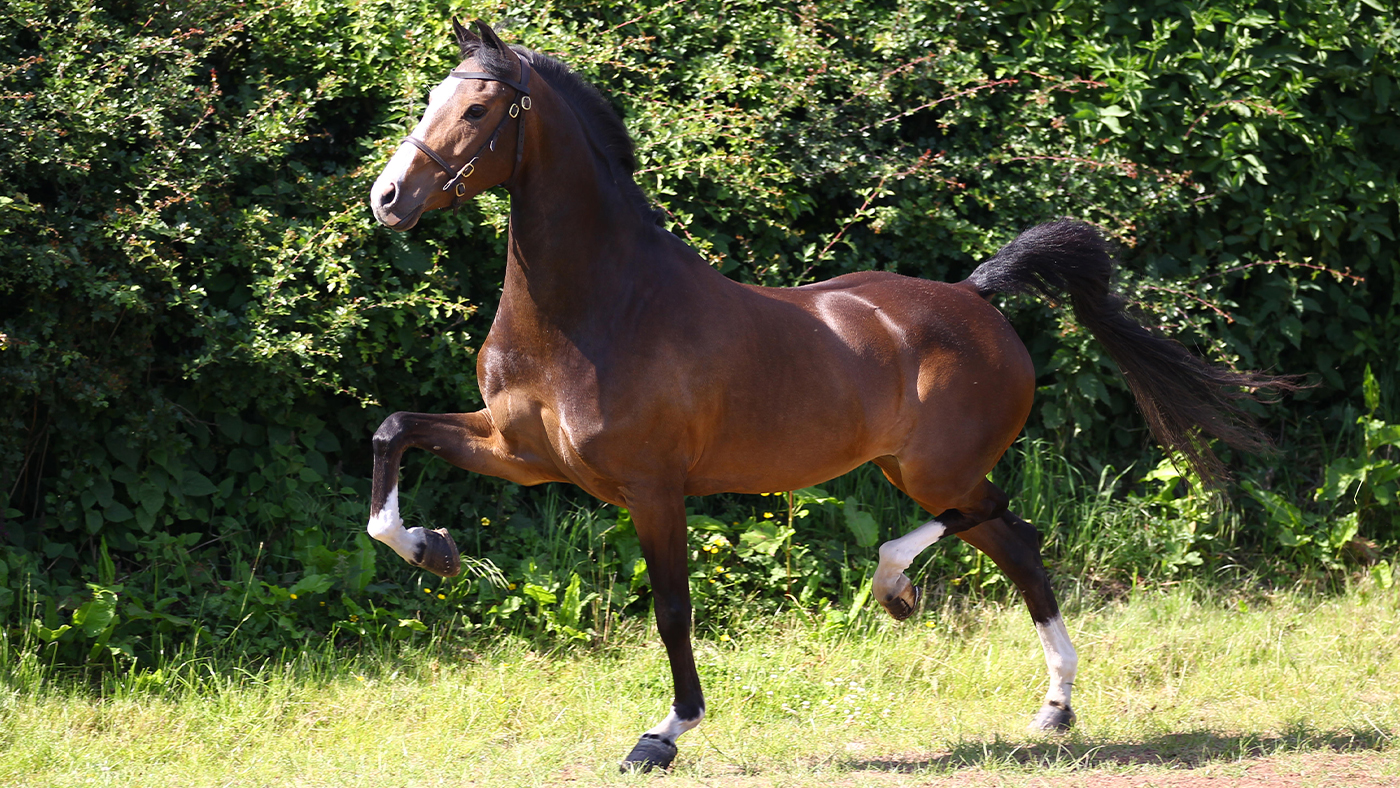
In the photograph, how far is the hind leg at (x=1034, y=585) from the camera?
5.05 m

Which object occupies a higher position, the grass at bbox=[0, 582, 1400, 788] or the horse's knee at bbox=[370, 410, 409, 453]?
the horse's knee at bbox=[370, 410, 409, 453]

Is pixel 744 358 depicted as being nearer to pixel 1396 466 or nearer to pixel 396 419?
pixel 396 419

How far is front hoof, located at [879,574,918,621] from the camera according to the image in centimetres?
477

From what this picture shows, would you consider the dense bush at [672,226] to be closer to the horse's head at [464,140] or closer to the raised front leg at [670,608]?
the raised front leg at [670,608]

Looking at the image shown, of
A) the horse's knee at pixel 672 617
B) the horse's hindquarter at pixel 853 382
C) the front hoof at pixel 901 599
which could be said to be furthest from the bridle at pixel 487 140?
the front hoof at pixel 901 599

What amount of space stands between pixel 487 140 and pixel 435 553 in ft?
4.49

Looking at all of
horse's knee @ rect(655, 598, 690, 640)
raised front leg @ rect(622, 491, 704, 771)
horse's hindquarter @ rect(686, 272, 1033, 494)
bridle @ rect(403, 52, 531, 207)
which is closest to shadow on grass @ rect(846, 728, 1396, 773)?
raised front leg @ rect(622, 491, 704, 771)

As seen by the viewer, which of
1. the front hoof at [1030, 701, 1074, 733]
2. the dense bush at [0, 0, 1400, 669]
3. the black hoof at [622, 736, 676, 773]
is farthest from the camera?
the dense bush at [0, 0, 1400, 669]

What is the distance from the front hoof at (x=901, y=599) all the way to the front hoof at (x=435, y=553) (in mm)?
1592

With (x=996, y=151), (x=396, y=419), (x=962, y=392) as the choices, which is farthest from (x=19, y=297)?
(x=996, y=151)

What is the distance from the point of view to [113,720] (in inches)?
189

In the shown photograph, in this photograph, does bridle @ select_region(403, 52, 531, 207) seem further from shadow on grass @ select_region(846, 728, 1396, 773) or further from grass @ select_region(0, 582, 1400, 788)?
shadow on grass @ select_region(846, 728, 1396, 773)

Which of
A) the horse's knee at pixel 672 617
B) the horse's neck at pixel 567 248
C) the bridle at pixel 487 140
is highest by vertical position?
the bridle at pixel 487 140

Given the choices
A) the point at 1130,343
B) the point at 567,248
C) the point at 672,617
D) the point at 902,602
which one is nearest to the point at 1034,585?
the point at 902,602
